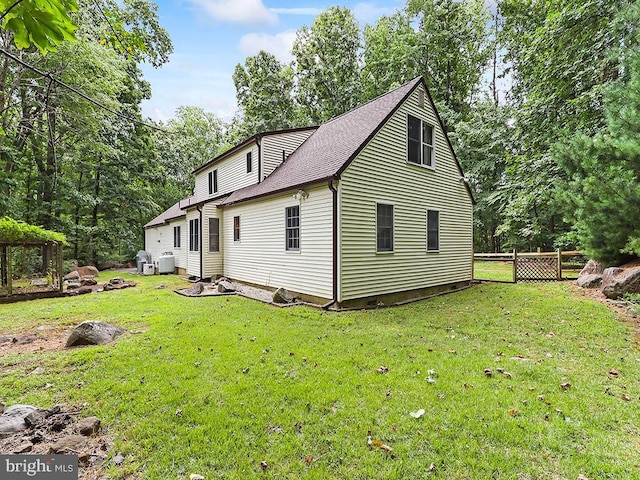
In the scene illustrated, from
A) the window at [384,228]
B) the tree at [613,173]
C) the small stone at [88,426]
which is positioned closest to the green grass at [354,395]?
the small stone at [88,426]

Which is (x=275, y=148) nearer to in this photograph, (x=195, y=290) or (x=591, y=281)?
(x=195, y=290)

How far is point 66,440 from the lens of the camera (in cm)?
256

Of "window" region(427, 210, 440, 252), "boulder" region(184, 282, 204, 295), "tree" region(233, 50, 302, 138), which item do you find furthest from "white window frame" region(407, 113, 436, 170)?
"tree" region(233, 50, 302, 138)

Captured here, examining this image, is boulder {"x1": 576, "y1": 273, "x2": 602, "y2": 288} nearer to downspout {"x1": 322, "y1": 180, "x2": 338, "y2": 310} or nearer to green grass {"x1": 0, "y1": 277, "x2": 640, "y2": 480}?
green grass {"x1": 0, "y1": 277, "x2": 640, "y2": 480}

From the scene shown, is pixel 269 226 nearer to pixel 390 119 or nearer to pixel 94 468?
pixel 390 119

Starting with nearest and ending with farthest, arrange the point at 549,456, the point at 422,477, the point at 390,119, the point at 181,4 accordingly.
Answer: the point at 422,477 < the point at 549,456 < the point at 181,4 < the point at 390,119

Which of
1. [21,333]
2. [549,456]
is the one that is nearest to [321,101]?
[21,333]

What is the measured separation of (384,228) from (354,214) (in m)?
1.31

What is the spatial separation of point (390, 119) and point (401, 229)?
10.6 feet

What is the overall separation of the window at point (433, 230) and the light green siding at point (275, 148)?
657 centimetres

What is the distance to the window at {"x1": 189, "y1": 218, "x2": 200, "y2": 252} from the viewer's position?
13.7 m

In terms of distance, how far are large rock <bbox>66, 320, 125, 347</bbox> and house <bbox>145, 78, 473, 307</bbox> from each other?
15.2 ft

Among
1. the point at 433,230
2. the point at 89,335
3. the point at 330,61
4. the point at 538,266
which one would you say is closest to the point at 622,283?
the point at 538,266

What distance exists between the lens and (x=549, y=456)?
98.1 inches
